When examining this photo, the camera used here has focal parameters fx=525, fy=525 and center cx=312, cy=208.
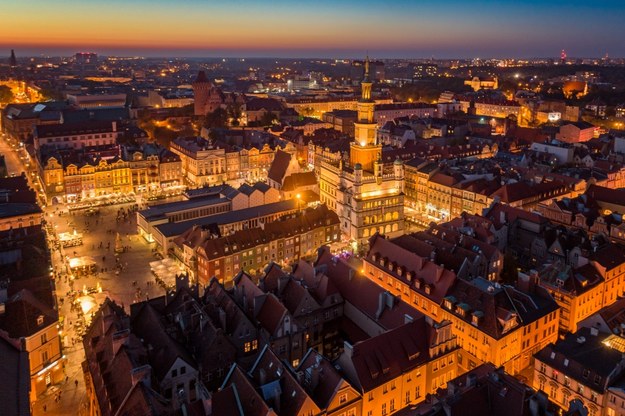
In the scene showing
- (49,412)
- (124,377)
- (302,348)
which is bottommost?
(49,412)

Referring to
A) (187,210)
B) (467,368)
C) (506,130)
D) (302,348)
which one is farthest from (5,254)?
(506,130)

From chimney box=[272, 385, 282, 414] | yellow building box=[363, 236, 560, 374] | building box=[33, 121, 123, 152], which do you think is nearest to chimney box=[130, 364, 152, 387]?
chimney box=[272, 385, 282, 414]

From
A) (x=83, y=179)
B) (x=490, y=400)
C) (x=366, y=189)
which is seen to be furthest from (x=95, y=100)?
(x=490, y=400)

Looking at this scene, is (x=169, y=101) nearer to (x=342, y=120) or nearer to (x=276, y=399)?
(x=342, y=120)

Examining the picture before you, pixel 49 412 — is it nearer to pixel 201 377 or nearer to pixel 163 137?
pixel 201 377

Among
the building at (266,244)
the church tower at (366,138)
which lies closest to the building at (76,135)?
the building at (266,244)

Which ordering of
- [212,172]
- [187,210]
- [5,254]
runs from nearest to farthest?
[5,254]
[187,210]
[212,172]
